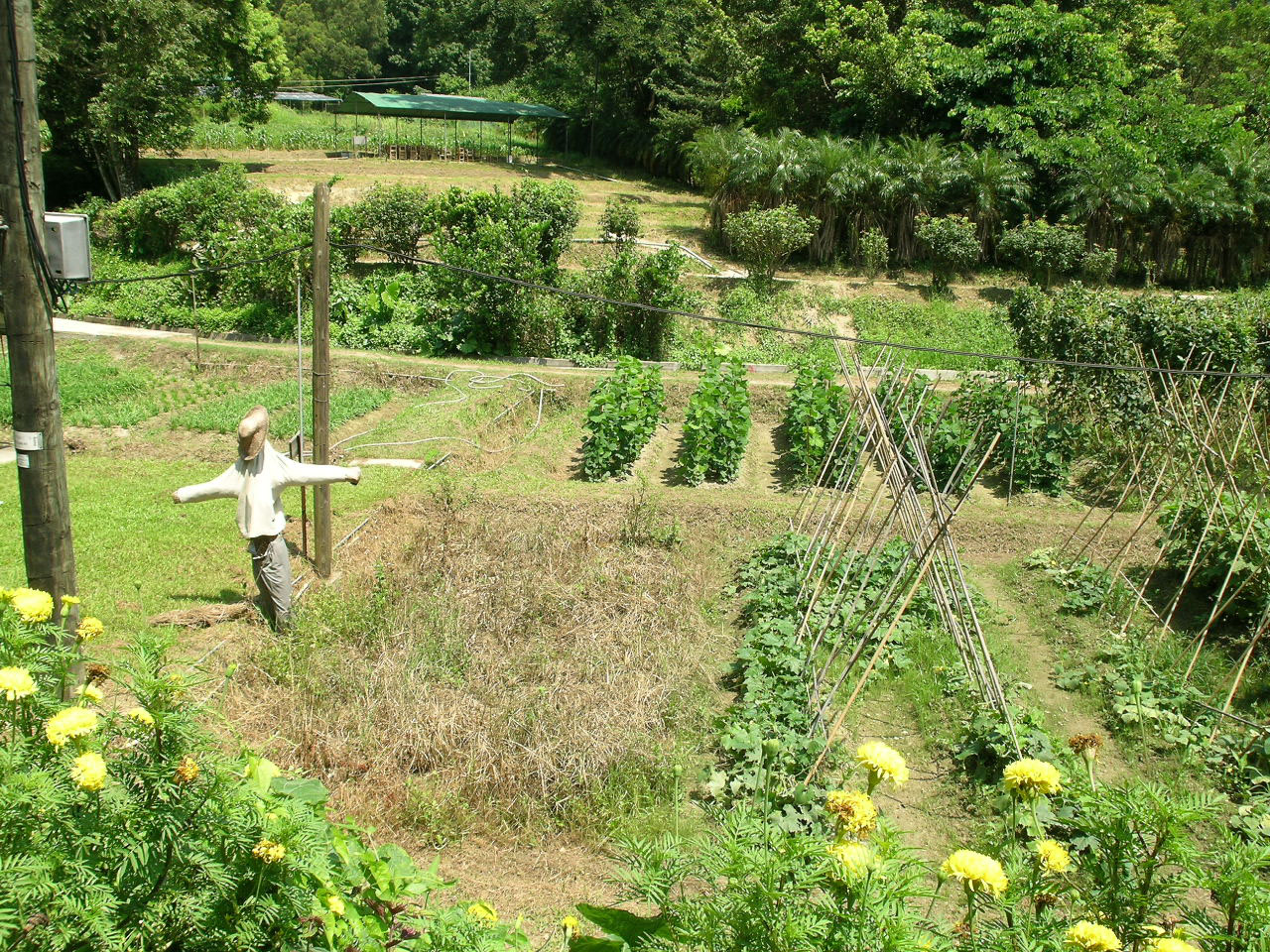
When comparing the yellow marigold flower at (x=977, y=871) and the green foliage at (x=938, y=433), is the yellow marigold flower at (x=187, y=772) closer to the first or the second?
the yellow marigold flower at (x=977, y=871)

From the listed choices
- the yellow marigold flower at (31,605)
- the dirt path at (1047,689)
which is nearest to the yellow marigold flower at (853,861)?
the yellow marigold flower at (31,605)

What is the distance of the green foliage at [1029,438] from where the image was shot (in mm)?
11266

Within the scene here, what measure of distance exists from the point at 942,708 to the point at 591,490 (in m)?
4.51

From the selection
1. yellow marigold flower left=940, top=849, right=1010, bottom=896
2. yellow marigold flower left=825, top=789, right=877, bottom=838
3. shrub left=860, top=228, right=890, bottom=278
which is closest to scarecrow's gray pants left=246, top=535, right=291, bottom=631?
yellow marigold flower left=825, top=789, right=877, bottom=838

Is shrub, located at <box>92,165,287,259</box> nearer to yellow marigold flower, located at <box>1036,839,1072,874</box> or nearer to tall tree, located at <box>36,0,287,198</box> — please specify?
tall tree, located at <box>36,0,287,198</box>

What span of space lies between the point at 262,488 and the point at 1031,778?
5.11 metres

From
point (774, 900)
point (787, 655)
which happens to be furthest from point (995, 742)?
point (774, 900)

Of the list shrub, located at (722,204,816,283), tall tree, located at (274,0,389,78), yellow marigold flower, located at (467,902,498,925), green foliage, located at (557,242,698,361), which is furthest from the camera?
tall tree, located at (274,0,389,78)

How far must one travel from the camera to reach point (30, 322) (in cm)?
523

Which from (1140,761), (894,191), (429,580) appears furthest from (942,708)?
(894,191)

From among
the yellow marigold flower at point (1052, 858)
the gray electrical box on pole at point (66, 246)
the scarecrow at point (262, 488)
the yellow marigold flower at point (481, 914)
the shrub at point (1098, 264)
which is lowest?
the scarecrow at point (262, 488)

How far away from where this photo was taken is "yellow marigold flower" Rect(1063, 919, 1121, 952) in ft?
7.40

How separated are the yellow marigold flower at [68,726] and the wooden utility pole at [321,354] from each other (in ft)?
16.2

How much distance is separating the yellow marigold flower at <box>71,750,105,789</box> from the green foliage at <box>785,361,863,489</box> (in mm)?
9224
